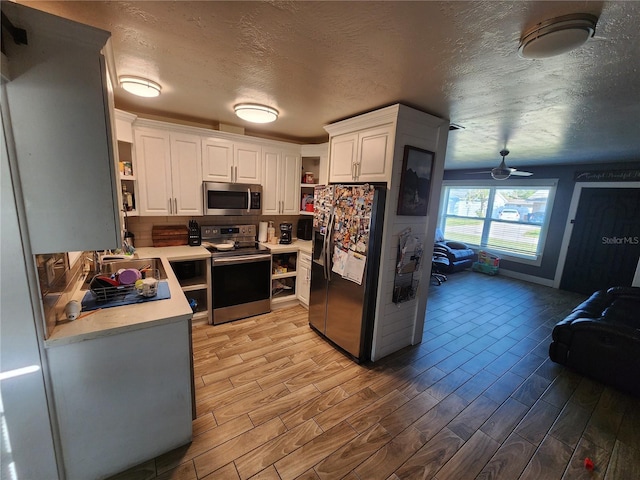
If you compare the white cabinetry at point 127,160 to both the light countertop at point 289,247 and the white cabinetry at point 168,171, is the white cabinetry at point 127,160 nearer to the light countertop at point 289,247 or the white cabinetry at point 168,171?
the white cabinetry at point 168,171

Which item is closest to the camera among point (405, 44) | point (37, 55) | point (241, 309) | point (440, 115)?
point (37, 55)

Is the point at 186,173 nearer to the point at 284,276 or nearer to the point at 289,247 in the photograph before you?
the point at 289,247

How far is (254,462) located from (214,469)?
0.23 m

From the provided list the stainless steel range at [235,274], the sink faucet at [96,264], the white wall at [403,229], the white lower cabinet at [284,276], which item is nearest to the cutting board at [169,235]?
the stainless steel range at [235,274]

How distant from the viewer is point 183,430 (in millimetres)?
1632

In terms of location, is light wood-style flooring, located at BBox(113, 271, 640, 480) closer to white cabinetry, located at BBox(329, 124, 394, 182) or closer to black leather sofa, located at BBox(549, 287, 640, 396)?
black leather sofa, located at BBox(549, 287, 640, 396)

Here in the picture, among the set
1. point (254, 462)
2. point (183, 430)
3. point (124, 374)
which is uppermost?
point (124, 374)

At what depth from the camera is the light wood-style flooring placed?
160 cm

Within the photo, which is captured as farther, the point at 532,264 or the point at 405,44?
the point at 532,264

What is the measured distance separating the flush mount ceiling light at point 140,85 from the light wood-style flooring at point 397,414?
7.60 feet

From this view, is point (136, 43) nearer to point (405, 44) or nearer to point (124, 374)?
point (405, 44)

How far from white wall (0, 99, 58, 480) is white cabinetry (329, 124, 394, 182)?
86.7 inches

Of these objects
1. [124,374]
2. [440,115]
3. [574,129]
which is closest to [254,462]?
[124,374]

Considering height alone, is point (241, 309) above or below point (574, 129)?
below
